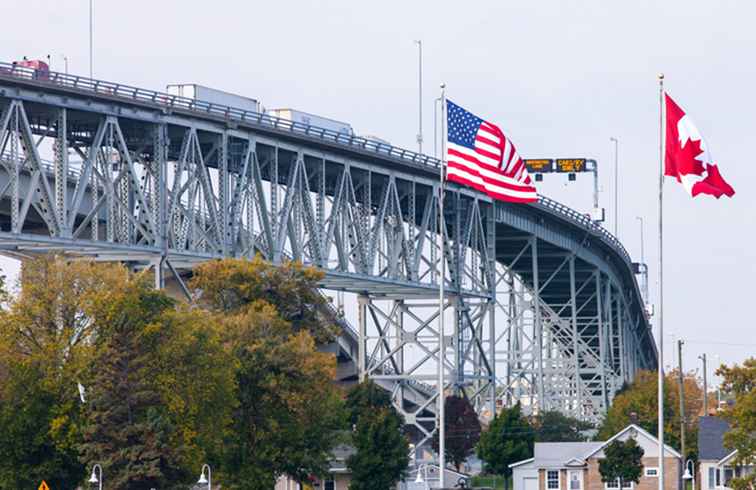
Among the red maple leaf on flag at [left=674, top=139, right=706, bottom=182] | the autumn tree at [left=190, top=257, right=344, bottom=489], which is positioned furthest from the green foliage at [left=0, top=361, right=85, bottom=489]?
the red maple leaf on flag at [left=674, top=139, right=706, bottom=182]

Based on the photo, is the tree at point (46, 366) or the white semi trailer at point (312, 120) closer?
the tree at point (46, 366)

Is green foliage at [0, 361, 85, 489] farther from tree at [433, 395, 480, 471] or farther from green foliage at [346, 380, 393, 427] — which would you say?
tree at [433, 395, 480, 471]

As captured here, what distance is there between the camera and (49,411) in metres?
81.8

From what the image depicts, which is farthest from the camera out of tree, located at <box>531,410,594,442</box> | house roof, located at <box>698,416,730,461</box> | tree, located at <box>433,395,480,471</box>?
tree, located at <box>531,410,594,442</box>

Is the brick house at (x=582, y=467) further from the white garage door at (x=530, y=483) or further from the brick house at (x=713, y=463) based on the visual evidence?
the brick house at (x=713, y=463)

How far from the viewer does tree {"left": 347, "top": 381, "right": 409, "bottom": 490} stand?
369ft

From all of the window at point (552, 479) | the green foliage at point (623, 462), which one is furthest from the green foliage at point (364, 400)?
the green foliage at point (623, 462)

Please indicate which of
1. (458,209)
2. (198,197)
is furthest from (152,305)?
(458,209)

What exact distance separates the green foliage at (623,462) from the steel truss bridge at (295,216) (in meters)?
15.9

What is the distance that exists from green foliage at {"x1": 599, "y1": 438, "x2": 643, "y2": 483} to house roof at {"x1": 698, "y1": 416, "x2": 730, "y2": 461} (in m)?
5.15

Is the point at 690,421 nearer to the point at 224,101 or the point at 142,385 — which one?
the point at 224,101

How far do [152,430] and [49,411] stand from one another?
469 cm

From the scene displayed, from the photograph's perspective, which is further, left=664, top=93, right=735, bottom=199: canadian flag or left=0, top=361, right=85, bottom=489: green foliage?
left=0, top=361, right=85, bottom=489: green foliage

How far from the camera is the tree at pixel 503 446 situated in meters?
126
